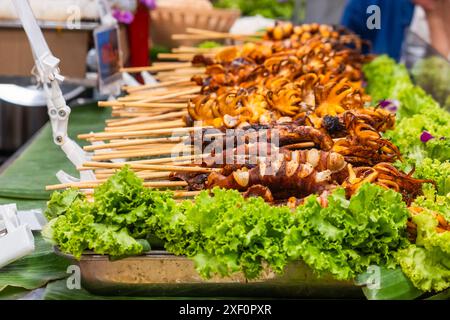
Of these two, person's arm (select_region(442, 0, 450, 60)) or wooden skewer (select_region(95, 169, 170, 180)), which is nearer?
wooden skewer (select_region(95, 169, 170, 180))

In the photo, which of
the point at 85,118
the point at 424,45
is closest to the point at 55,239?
the point at 85,118

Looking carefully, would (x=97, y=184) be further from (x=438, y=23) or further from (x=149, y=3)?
(x=438, y=23)

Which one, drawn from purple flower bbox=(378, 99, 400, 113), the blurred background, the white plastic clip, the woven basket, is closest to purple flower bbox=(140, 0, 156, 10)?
the blurred background

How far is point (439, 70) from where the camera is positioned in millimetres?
5219

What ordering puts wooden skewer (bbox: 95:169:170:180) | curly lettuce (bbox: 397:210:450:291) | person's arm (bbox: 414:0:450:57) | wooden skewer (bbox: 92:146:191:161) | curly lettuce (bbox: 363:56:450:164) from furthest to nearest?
person's arm (bbox: 414:0:450:57) → curly lettuce (bbox: 363:56:450:164) → wooden skewer (bbox: 92:146:191:161) → wooden skewer (bbox: 95:169:170:180) → curly lettuce (bbox: 397:210:450:291)

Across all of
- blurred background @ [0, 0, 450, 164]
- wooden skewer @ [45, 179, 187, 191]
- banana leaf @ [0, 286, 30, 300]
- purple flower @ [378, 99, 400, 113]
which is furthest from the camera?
blurred background @ [0, 0, 450, 164]

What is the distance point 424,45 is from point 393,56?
136 centimetres

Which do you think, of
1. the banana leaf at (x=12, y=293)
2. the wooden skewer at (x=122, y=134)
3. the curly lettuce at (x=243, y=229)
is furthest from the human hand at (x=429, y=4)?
the banana leaf at (x=12, y=293)

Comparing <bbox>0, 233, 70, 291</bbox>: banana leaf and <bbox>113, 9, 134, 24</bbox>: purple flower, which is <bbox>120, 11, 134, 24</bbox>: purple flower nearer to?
<bbox>113, 9, 134, 24</bbox>: purple flower

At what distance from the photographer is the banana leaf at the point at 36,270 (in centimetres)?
255

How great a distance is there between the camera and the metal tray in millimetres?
2359

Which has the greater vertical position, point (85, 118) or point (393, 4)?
point (393, 4)

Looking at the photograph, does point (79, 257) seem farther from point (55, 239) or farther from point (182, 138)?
point (182, 138)

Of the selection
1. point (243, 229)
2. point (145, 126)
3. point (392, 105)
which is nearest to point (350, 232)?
point (243, 229)
